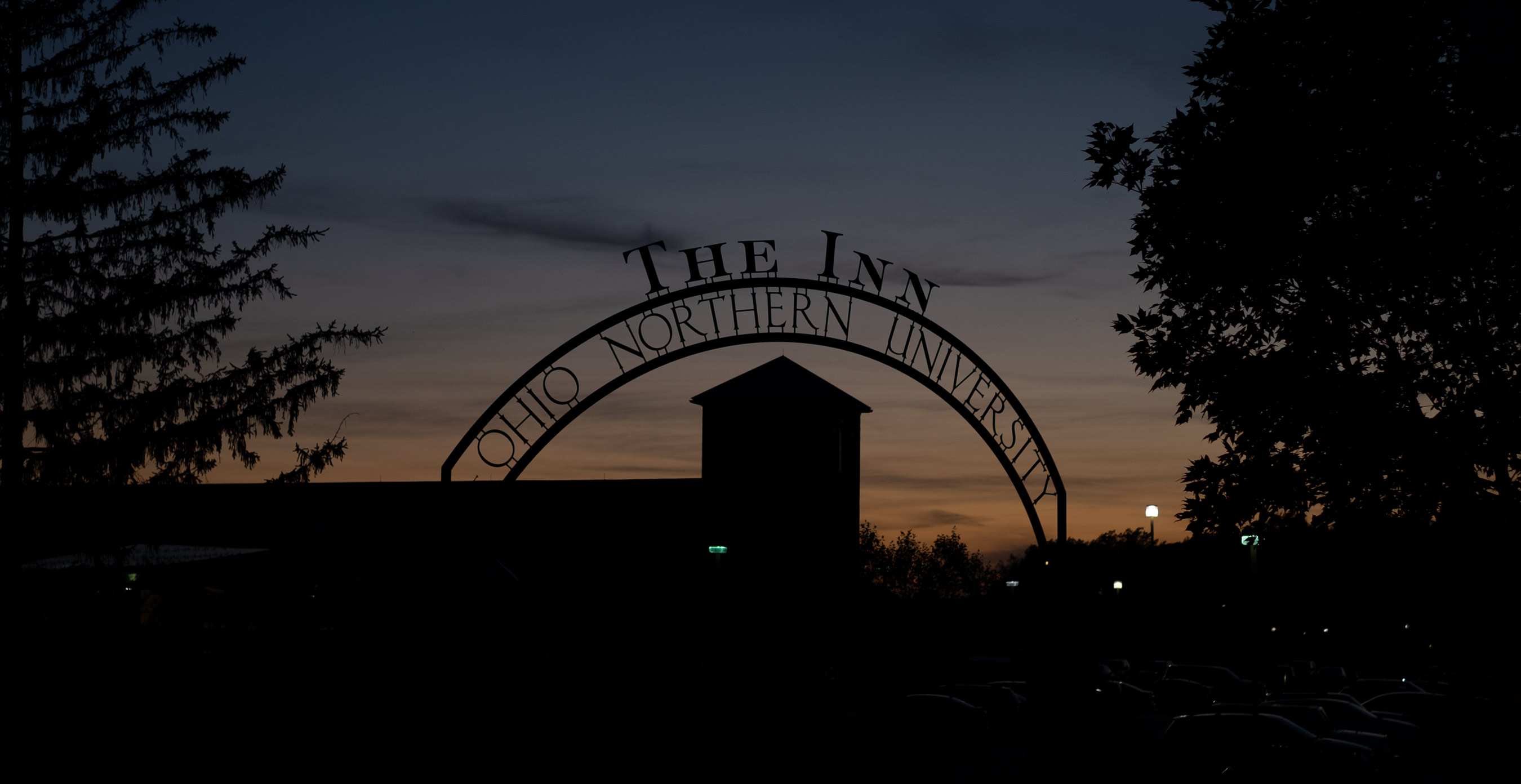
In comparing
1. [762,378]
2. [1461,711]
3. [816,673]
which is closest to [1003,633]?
[762,378]

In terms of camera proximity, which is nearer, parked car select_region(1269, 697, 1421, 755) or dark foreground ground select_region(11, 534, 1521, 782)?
Result: dark foreground ground select_region(11, 534, 1521, 782)

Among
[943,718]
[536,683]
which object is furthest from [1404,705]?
[536,683]

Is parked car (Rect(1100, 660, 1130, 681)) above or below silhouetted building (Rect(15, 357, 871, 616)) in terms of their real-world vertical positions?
below

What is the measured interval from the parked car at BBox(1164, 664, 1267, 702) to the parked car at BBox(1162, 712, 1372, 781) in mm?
16601

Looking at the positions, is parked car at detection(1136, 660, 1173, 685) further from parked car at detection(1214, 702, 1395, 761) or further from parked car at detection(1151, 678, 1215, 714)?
parked car at detection(1214, 702, 1395, 761)

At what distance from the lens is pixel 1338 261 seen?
13.6 metres

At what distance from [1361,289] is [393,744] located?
695 inches

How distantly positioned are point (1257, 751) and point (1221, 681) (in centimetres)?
2536

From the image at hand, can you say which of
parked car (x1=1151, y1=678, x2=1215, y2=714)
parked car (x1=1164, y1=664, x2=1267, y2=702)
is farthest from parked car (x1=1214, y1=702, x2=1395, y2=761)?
parked car (x1=1151, y1=678, x2=1215, y2=714)

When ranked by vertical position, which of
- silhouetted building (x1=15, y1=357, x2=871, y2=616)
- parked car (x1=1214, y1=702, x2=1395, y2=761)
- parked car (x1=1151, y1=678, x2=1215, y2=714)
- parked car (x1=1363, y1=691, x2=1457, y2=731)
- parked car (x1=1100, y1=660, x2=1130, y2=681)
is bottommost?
parked car (x1=1100, y1=660, x2=1130, y2=681)

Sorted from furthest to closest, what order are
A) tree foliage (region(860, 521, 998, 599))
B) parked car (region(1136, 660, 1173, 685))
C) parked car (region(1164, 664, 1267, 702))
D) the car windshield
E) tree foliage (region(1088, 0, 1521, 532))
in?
1. tree foliage (region(860, 521, 998, 599))
2. parked car (region(1136, 660, 1173, 685))
3. parked car (region(1164, 664, 1267, 702))
4. the car windshield
5. tree foliage (region(1088, 0, 1521, 532))

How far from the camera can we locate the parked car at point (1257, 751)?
1822 centimetres

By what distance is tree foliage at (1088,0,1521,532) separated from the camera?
13.2 meters

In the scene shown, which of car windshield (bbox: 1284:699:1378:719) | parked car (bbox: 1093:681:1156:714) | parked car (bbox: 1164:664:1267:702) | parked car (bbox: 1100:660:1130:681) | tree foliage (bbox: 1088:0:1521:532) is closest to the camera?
tree foliage (bbox: 1088:0:1521:532)
